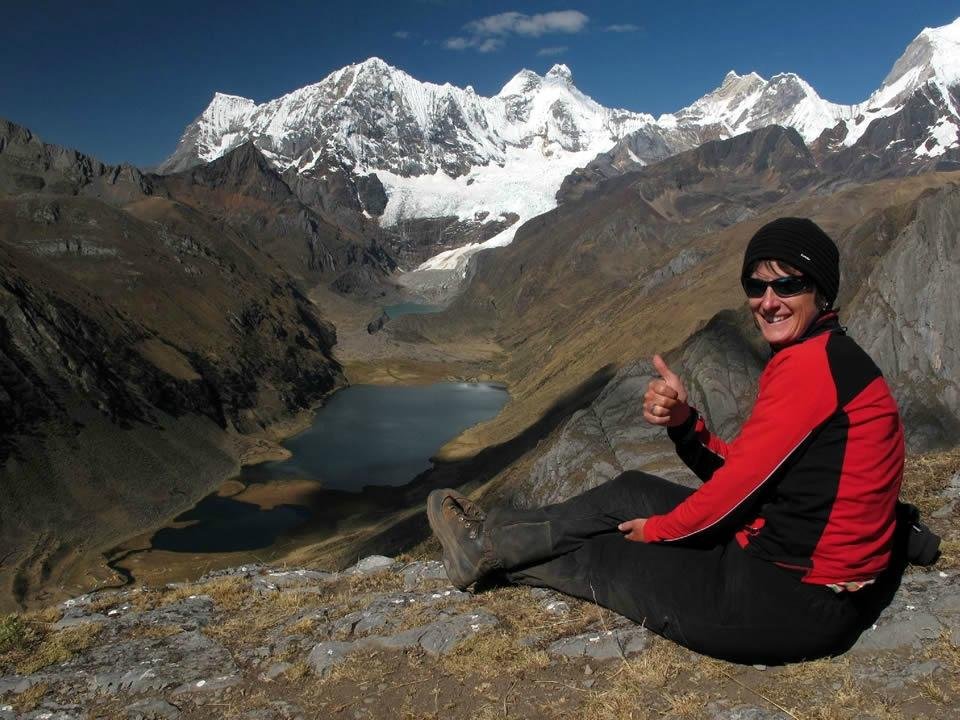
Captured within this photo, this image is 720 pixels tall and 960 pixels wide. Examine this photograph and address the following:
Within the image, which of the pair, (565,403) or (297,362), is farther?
(297,362)

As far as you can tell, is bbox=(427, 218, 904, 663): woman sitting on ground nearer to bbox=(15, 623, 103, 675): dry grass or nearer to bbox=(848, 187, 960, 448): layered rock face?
bbox=(15, 623, 103, 675): dry grass

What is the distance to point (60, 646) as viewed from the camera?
8.48 m

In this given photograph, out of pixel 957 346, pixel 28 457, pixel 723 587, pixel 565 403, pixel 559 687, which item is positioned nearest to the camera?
pixel 723 587

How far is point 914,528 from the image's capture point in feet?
24.2

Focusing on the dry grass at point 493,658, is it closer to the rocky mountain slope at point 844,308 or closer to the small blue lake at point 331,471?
the rocky mountain slope at point 844,308

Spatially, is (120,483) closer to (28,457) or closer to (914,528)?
(28,457)

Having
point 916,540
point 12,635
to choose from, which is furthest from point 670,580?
point 12,635

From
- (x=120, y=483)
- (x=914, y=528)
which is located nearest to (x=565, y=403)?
(x=120, y=483)

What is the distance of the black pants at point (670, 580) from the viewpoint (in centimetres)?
584

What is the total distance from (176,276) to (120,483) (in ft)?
228

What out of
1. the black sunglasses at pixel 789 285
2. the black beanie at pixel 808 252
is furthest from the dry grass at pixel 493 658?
the black beanie at pixel 808 252

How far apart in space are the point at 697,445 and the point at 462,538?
303cm

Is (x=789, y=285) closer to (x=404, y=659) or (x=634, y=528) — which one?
(x=634, y=528)

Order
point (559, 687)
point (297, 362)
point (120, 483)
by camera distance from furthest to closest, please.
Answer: point (297, 362), point (120, 483), point (559, 687)
